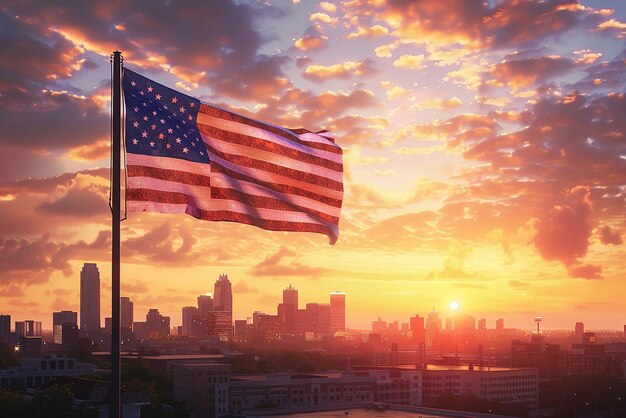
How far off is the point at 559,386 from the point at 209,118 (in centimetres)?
16769

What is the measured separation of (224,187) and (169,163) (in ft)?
5.43

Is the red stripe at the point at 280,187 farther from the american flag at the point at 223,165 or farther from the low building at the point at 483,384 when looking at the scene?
the low building at the point at 483,384

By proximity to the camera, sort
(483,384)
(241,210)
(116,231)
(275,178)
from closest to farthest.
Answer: (116,231) < (241,210) < (275,178) < (483,384)

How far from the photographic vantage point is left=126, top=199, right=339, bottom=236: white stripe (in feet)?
51.5

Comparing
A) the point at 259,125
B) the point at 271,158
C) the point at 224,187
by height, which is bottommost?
the point at 224,187

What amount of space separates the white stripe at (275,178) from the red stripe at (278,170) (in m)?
0.07

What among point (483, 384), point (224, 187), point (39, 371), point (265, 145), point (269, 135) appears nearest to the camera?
point (224, 187)

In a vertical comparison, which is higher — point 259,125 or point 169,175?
point 259,125

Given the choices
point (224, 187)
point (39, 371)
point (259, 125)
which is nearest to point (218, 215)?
point (224, 187)

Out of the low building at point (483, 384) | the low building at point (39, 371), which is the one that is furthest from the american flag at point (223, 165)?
the low building at point (483, 384)

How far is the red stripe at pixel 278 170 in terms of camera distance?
700 inches

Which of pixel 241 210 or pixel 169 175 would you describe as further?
pixel 241 210

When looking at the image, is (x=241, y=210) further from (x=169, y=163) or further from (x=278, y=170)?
(x=169, y=163)

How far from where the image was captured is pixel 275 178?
61.4ft
